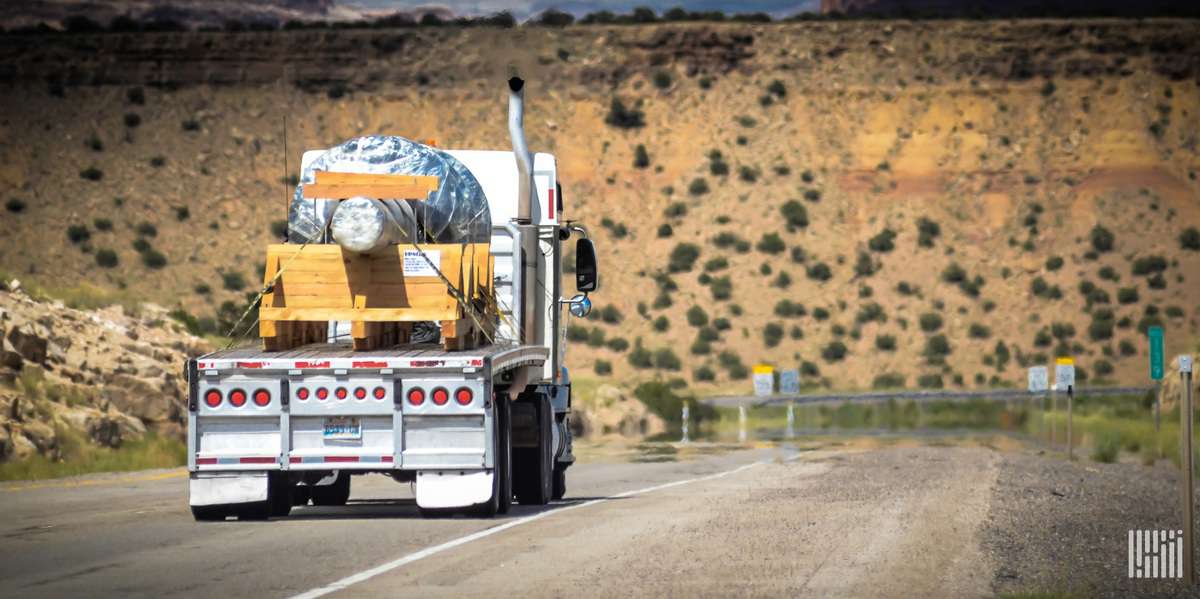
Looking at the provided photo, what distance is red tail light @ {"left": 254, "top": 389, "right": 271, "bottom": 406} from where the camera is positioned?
56.8ft

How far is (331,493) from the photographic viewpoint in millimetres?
21938

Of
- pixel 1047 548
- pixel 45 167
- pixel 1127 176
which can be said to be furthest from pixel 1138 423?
pixel 45 167

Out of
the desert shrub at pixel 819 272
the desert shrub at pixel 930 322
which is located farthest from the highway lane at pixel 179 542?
the desert shrub at pixel 819 272

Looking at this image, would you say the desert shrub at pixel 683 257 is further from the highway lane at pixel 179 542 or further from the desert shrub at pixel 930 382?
the highway lane at pixel 179 542

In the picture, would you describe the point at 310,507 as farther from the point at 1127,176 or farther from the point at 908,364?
the point at 1127,176

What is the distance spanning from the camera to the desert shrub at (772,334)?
8012 centimetres

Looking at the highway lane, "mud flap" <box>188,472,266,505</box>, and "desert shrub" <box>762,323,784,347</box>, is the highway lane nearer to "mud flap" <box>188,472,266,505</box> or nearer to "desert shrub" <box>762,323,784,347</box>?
"mud flap" <box>188,472,266,505</box>

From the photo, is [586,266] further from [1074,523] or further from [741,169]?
[741,169]

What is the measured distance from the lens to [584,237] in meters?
22.4

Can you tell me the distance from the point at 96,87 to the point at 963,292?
149ft

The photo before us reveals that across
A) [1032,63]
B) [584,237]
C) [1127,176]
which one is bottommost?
[584,237]

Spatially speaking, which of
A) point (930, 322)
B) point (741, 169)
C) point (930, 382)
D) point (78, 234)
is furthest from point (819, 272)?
point (78, 234)

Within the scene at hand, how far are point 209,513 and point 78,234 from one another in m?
69.7

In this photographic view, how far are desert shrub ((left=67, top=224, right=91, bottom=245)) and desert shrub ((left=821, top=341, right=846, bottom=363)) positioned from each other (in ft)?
112
